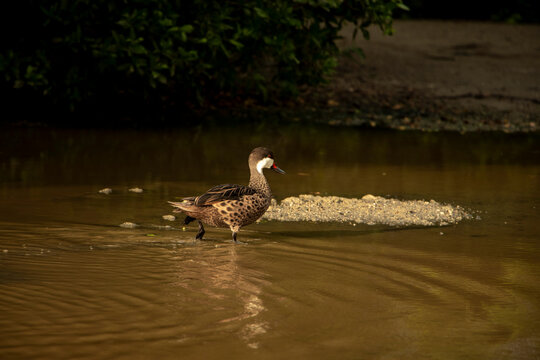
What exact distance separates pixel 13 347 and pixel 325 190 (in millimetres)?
5496

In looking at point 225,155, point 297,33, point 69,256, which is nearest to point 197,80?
point 297,33

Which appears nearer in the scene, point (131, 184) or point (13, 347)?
point (13, 347)

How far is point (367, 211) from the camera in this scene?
27.3 feet

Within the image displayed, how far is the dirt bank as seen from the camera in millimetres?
16516

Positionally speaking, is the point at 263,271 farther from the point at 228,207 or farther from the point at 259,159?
the point at 259,159

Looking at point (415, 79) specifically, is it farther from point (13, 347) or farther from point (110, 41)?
point (13, 347)

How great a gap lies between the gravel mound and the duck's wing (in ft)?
3.28

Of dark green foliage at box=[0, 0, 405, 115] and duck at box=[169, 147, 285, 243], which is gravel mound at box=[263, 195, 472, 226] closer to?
duck at box=[169, 147, 285, 243]

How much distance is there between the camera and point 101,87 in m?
15.3

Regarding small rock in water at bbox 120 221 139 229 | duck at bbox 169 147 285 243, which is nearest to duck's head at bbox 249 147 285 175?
duck at bbox 169 147 285 243

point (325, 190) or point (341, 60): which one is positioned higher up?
point (341, 60)

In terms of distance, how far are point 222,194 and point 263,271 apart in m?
1.00

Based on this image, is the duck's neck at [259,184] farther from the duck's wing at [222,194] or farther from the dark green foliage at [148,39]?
the dark green foliage at [148,39]

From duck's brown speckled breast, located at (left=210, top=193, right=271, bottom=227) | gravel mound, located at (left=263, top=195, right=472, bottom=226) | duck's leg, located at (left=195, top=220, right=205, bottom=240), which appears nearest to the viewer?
duck's brown speckled breast, located at (left=210, top=193, right=271, bottom=227)
